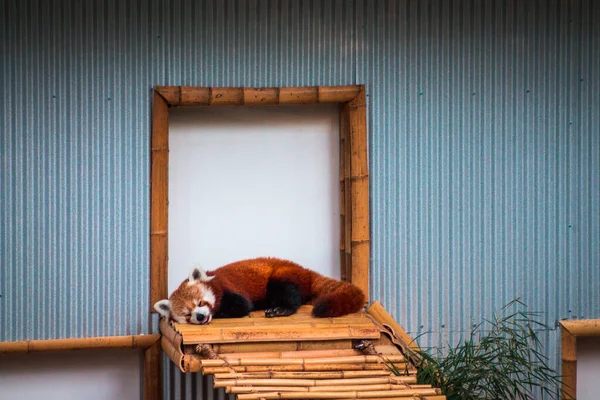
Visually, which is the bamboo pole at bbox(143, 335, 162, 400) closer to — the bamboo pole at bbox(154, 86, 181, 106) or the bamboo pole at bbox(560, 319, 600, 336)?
the bamboo pole at bbox(154, 86, 181, 106)

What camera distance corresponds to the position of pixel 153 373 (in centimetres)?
446

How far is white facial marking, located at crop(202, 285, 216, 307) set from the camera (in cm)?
397

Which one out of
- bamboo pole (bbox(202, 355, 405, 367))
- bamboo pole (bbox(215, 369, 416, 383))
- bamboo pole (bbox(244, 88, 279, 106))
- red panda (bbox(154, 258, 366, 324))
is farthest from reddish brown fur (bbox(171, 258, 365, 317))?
bamboo pole (bbox(244, 88, 279, 106))

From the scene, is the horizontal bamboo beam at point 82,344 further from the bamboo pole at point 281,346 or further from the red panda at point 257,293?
the bamboo pole at point 281,346

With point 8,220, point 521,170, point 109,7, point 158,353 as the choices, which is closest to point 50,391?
point 158,353

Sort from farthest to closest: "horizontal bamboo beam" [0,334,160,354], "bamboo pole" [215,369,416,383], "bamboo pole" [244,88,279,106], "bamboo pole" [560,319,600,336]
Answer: "bamboo pole" [560,319,600,336] < "bamboo pole" [244,88,279,106] < "horizontal bamboo beam" [0,334,160,354] < "bamboo pole" [215,369,416,383]

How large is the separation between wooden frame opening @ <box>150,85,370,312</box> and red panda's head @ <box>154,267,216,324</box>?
442mm

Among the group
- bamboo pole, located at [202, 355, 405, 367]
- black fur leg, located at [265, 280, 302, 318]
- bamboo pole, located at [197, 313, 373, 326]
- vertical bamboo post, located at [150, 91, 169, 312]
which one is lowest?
bamboo pole, located at [202, 355, 405, 367]

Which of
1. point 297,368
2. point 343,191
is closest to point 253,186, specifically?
point 343,191

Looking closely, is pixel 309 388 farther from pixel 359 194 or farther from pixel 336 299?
pixel 359 194

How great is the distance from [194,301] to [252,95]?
1131 mm

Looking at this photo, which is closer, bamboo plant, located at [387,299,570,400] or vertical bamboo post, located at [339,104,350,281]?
bamboo plant, located at [387,299,570,400]

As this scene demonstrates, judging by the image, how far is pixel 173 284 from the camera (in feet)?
15.1

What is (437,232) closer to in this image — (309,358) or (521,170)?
(521,170)
